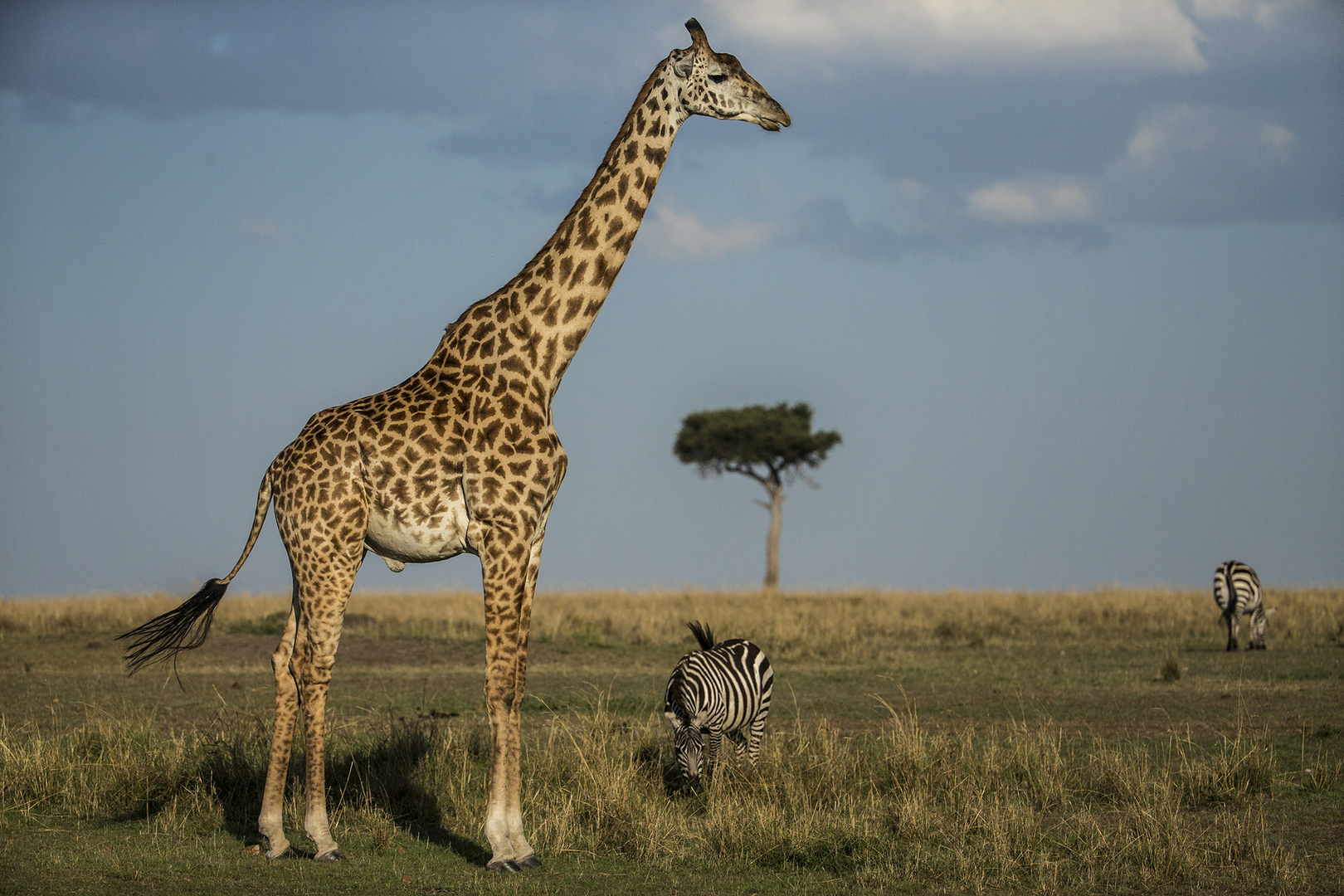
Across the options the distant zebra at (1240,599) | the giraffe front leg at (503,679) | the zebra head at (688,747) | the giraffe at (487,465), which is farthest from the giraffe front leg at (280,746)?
the distant zebra at (1240,599)

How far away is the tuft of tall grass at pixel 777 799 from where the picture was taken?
834 cm

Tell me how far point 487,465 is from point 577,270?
1.46 meters

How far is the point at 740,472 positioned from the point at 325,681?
47.5m

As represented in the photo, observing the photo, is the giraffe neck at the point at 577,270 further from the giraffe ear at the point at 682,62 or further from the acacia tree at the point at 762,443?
the acacia tree at the point at 762,443

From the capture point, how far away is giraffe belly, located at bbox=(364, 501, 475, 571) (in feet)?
26.0

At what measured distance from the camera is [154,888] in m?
7.39

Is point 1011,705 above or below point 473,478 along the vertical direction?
below

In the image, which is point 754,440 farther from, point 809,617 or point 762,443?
point 809,617

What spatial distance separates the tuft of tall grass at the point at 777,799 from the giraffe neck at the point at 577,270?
3.30 meters

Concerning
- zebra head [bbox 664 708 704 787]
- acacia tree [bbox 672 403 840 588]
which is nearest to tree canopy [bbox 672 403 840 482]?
acacia tree [bbox 672 403 840 588]

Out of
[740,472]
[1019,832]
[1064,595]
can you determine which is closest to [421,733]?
[1019,832]

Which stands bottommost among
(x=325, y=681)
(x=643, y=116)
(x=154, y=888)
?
(x=154, y=888)

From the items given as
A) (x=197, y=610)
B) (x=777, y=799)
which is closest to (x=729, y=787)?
(x=777, y=799)

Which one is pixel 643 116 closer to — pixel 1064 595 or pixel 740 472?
pixel 1064 595
